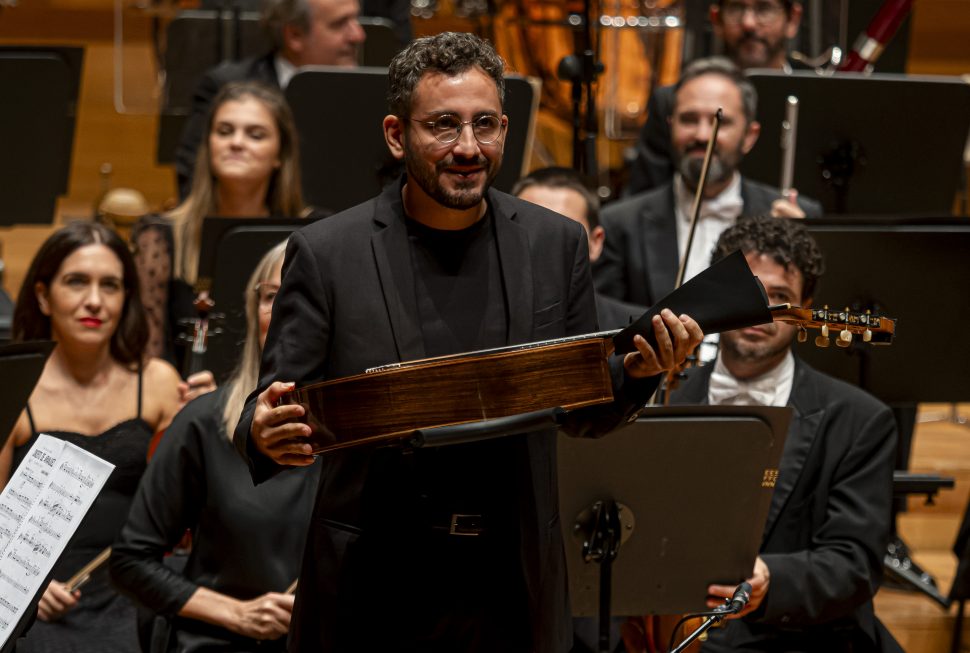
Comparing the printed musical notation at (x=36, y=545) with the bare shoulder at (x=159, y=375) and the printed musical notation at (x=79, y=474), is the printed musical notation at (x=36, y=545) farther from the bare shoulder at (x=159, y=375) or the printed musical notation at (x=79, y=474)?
the bare shoulder at (x=159, y=375)

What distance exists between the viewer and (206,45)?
5.05 metres

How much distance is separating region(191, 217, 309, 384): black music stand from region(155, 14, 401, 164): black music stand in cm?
175

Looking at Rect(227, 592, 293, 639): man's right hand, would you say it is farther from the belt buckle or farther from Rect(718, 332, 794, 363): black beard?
Rect(718, 332, 794, 363): black beard

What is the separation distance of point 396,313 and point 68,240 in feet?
6.03

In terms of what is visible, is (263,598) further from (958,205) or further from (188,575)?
(958,205)

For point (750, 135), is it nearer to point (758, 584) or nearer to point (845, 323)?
point (758, 584)

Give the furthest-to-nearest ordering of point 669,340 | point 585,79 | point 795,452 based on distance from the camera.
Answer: point 585,79
point 795,452
point 669,340

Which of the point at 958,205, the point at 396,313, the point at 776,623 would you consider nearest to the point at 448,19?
the point at 958,205


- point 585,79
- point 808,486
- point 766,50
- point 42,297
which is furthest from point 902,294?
point 42,297

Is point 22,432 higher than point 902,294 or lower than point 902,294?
lower

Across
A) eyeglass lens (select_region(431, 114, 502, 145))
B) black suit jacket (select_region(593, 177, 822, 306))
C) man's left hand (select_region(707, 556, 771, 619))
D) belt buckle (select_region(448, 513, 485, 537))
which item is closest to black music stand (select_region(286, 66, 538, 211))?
black suit jacket (select_region(593, 177, 822, 306))

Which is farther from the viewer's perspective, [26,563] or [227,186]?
[227,186]

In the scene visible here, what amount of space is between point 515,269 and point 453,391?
0.24m

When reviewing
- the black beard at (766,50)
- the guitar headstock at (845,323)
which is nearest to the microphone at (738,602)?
the guitar headstock at (845,323)
